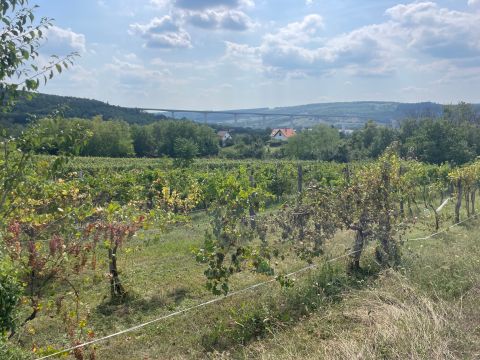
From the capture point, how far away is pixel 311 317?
4.85 m

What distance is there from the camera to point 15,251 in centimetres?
420

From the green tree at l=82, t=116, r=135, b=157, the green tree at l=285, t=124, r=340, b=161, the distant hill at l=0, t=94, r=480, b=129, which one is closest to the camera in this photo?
the distant hill at l=0, t=94, r=480, b=129

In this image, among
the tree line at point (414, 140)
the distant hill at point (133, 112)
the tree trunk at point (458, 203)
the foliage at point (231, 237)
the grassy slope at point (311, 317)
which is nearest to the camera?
the distant hill at point (133, 112)

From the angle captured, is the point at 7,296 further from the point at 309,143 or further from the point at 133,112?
the point at 133,112

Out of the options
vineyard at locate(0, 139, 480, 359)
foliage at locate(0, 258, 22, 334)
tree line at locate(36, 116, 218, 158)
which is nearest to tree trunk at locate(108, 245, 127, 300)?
vineyard at locate(0, 139, 480, 359)

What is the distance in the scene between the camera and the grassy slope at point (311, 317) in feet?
12.3

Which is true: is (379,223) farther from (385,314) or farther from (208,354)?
(208,354)

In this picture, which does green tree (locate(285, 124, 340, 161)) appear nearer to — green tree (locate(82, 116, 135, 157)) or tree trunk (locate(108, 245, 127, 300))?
green tree (locate(82, 116, 135, 157))

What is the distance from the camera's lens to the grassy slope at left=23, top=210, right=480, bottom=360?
3750mm

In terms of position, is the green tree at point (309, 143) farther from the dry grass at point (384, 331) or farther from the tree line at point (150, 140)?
the dry grass at point (384, 331)

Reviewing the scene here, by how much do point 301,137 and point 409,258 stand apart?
181ft

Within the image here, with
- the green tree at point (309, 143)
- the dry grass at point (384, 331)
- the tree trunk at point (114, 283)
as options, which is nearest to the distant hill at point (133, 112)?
the tree trunk at point (114, 283)

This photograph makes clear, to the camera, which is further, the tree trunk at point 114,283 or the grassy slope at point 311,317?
the tree trunk at point 114,283

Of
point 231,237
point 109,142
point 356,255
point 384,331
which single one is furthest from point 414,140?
point 384,331
